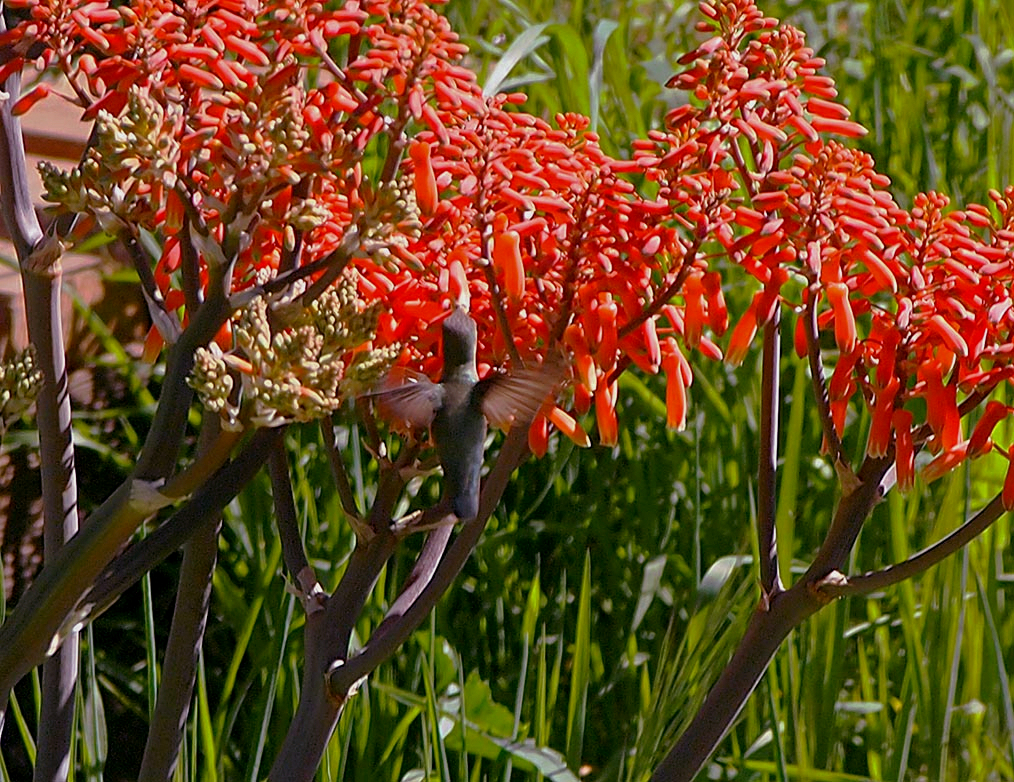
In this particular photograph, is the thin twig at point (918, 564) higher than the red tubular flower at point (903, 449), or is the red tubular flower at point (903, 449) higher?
the red tubular flower at point (903, 449)

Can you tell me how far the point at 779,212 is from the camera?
2.35ft

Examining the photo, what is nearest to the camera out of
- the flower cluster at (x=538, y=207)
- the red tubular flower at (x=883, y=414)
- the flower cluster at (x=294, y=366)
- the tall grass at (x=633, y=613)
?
the flower cluster at (x=294, y=366)

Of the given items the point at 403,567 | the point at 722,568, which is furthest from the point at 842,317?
the point at 403,567

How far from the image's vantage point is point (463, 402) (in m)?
0.73

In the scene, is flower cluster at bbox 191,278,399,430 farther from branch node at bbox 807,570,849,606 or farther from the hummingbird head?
branch node at bbox 807,570,849,606

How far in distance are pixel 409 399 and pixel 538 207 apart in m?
0.13

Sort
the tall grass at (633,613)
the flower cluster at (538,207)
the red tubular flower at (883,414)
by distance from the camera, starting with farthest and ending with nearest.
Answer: the tall grass at (633,613)
the red tubular flower at (883,414)
the flower cluster at (538,207)

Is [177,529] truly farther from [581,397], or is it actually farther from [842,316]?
[842,316]

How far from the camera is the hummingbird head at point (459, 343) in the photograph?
688 mm

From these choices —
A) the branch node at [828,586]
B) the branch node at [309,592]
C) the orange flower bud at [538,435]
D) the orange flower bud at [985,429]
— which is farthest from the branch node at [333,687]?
the orange flower bud at [985,429]

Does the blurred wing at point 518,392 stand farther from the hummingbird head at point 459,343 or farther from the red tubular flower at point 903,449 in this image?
the red tubular flower at point 903,449

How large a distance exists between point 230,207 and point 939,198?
0.41m

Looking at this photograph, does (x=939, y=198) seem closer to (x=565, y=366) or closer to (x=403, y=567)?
(x=565, y=366)

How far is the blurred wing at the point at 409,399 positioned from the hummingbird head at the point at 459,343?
14 mm
